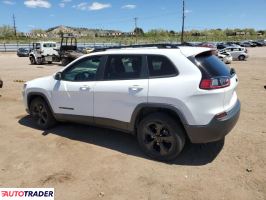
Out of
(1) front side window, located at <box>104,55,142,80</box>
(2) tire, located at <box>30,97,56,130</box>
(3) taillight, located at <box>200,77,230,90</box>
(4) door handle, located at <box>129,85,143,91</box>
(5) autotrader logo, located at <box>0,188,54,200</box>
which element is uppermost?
(1) front side window, located at <box>104,55,142,80</box>

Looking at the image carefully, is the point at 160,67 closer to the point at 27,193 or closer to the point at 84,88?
the point at 84,88

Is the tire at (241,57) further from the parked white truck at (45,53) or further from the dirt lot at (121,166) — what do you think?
the dirt lot at (121,166)

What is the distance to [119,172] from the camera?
4.40m

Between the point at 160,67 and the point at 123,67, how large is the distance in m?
0.72

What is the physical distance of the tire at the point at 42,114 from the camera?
6141 millimetres

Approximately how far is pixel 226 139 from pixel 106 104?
2.36m

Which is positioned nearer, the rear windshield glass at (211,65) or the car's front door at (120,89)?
the rear windshield glass at (211,65)

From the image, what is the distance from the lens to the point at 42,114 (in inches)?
247

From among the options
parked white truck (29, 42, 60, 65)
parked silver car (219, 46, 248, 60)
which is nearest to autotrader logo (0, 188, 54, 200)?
parked white truck (29, 42, 60, 65)

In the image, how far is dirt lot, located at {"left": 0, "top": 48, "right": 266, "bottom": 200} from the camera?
12.8ft

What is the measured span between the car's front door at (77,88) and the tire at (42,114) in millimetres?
325

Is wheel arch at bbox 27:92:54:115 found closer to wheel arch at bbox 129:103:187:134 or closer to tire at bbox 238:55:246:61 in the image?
wheel arch at bbox 129:103:187:134

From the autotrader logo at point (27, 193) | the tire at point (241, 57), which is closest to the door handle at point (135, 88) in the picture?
the autotrader logo at point (27, 193)

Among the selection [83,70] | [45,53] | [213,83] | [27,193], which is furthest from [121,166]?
[45,53]
